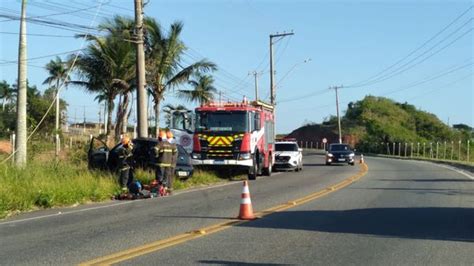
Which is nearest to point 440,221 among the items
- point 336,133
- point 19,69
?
point 19,69

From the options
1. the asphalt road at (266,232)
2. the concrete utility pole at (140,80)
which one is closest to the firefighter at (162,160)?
the asphalt road at (266,232)

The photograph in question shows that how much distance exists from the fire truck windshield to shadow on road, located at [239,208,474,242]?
1113 centimetres

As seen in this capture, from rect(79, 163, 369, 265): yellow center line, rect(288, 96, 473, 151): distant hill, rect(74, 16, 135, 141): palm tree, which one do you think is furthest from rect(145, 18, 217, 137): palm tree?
rect(288, 96, 473, 151): distant hill

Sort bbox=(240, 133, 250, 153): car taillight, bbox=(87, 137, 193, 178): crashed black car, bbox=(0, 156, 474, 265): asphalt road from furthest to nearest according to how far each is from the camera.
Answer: bbox=(240, 133, 250, 153): car taillight, bbox=(87, 137, 193, 178): crashed black car, bbox=(0, 156, 474, 265): asphalt road

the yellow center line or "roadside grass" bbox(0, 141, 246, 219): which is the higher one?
→ "roadside grass" bbox(0, 141, 246, 219)

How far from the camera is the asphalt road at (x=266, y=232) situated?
8.54m

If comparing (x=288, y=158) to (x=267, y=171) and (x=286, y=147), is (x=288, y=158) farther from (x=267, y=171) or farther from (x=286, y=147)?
(x=267, y=171)

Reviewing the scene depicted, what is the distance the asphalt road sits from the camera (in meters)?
8.54

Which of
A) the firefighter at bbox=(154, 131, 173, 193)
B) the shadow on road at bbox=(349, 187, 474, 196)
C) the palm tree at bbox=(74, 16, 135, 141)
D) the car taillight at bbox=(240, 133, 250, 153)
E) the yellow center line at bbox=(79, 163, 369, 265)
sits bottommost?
the yellow center line at bbox=(79, 163, 369, 265)

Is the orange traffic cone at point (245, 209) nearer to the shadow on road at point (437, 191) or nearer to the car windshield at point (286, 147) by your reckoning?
the shadow on road at point (437, 191)

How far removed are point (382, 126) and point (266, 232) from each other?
83086 mm

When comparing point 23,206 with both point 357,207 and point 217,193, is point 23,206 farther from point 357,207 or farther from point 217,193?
point 357,207

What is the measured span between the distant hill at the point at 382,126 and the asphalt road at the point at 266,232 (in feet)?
238

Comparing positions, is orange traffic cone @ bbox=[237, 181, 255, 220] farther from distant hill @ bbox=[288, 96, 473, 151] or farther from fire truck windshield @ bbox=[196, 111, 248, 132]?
distant hill @ bbox=[288, 96, 473, 151]
